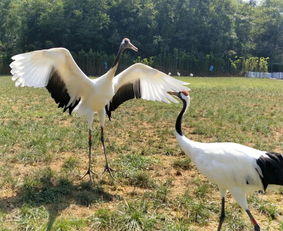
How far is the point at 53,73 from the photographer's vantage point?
5871 millimetres

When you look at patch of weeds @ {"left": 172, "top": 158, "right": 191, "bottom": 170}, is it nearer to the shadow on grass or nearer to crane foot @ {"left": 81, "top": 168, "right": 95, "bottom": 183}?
crane foot @ {"left": 81, "top": 168, "right": 95, "bottom": 183}

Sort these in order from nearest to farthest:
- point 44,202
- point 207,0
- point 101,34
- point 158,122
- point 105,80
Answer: point 44,202, point 105,80, point 158,122, point 101,34, point 207,0

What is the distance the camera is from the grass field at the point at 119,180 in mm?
4551

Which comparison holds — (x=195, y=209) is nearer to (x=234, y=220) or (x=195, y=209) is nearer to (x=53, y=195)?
(x=234, y=220)

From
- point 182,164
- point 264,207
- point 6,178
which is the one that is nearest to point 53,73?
point 6,178

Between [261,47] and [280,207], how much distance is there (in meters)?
61.4

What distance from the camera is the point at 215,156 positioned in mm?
4246

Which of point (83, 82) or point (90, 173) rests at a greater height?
point (83, 82)

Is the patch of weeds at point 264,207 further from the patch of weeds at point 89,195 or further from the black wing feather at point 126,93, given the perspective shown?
the black wing feather at point 126,93

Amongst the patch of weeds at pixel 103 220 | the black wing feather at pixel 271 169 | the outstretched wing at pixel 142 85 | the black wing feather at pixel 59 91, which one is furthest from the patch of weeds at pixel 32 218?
the outstretched wing at pixel 142 85

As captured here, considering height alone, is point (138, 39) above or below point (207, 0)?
below

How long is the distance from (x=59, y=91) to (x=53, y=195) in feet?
6.11

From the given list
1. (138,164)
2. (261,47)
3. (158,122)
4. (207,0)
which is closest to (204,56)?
(207,0)

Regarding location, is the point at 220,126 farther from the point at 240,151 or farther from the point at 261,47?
the point at 261,47
